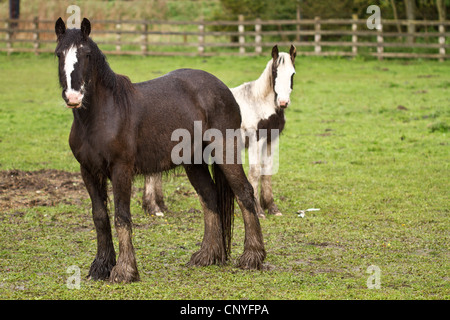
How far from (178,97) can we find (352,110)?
11.8 metres

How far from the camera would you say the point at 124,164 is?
20.3ft

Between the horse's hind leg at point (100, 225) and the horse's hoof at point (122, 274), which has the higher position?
the horse's hind leg at point (100, 225)

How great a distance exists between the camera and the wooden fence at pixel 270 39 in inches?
1017

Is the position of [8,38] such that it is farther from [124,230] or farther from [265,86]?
[124,230]

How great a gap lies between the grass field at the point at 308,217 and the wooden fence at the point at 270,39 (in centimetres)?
614

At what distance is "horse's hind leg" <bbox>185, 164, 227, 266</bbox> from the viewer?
7090 millimetres

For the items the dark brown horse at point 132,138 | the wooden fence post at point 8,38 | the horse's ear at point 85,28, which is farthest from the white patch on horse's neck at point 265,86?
the wooden fence post at point 8,38

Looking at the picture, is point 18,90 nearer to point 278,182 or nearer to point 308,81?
point 308,81

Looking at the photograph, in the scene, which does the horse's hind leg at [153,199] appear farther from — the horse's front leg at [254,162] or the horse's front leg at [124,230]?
the horse's front leg at [124,230]

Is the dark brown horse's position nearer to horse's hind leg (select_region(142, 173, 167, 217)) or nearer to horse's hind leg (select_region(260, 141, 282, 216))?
horse's hind leg (select_region(142, 173, 167, 217))

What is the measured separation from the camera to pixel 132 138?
6.29 m

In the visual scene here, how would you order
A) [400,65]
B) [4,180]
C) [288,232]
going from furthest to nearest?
[400,65]
[4,180]
[288,232]

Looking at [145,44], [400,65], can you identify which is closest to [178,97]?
[400,65]
